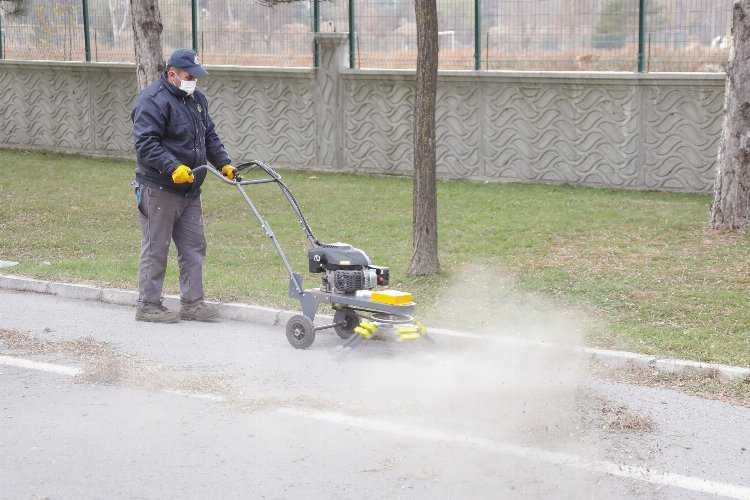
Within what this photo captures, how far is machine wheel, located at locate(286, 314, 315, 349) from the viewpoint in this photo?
24.6 feet

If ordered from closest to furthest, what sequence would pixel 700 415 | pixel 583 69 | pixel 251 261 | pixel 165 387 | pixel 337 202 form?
pixel 700 415
pixel 165 387
pixel 251 261
pixel 337 202
pixel 583 69

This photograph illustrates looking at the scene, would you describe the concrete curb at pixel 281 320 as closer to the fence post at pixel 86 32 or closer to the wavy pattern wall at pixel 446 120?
the wavy pattern wall at pixel 446 120

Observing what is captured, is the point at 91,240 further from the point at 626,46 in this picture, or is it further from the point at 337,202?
the point at 626,46

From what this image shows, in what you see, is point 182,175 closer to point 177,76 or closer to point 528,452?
point 177,76

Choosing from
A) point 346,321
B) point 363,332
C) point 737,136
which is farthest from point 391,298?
point 737,136

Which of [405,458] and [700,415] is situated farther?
[700,415]

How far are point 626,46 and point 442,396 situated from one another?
379 inches

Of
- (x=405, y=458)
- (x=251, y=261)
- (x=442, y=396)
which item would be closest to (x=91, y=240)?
(x=251, y=261)

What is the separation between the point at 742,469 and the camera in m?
5.28

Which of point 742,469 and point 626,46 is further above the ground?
point 626,46

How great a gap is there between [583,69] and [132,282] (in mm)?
7908

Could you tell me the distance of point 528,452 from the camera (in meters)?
5.47

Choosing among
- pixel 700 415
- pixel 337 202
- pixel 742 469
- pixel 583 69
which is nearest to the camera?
pixel 742 469

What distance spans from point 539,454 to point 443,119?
11248 millimetres
